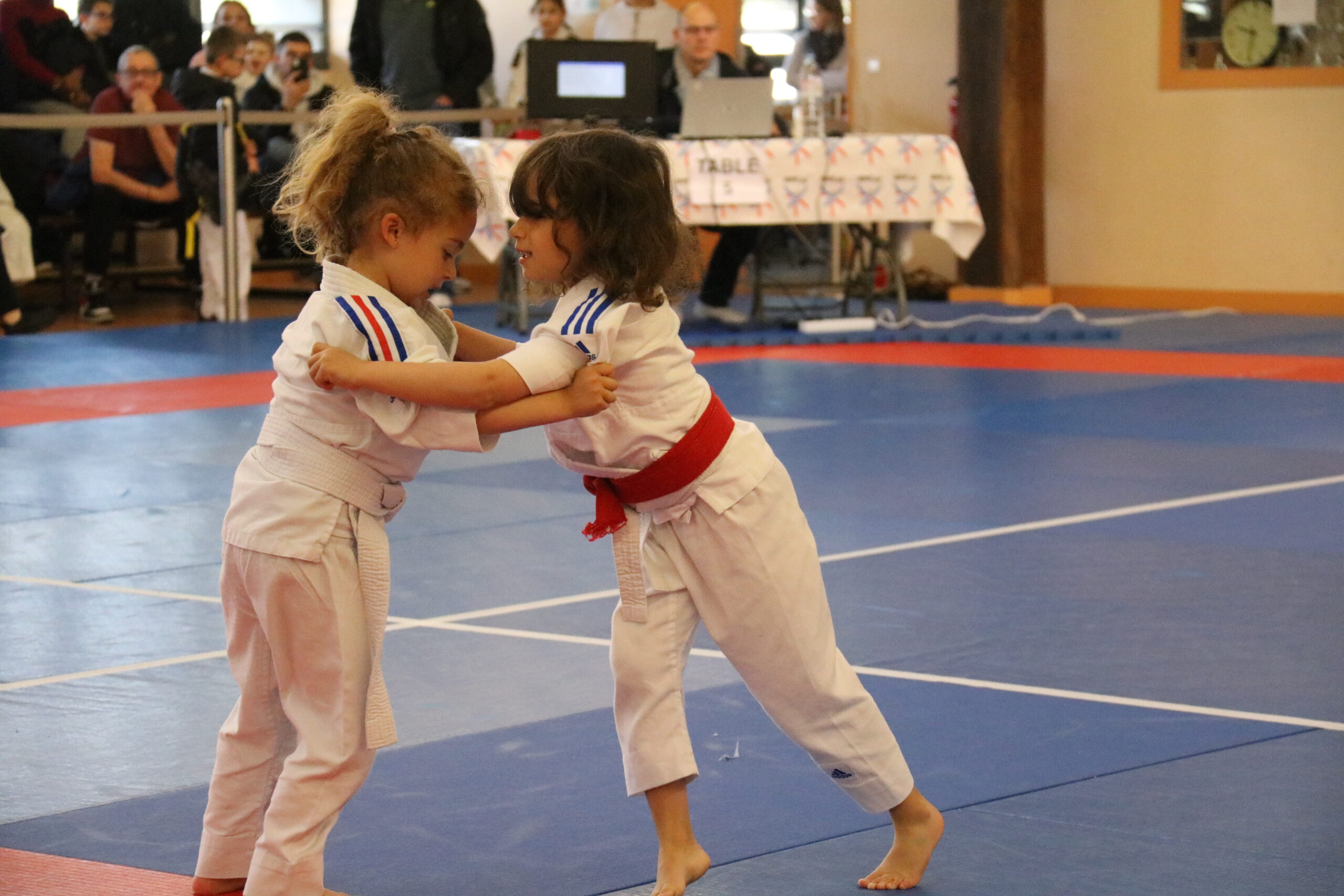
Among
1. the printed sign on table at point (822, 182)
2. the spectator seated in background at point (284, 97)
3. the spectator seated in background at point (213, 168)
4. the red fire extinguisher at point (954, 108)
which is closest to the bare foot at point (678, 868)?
the printed sign on table at point (822, 182)

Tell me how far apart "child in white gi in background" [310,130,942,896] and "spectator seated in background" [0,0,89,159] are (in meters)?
9.57

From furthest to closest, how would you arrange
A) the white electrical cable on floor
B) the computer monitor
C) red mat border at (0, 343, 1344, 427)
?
the white electrical cable on floor, the computer monitor, red mat border at (0, 343, 1344, 427)

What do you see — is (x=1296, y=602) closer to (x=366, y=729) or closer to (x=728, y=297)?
(x=366, y=729)

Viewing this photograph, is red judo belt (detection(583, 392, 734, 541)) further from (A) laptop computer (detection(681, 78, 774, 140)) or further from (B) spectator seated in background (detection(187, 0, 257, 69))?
(B) spectator seated in background (detection(187, 0, 257, 69))

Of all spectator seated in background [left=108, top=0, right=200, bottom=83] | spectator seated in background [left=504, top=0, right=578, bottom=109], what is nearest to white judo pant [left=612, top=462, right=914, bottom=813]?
spectator seated in background [left=504, top=0, right=578, bottom=109]

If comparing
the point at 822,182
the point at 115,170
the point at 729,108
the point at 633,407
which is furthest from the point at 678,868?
the point at 115,170

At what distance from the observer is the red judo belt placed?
2.40 m

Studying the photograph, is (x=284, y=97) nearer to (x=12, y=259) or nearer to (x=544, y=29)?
(x=544, y=29)

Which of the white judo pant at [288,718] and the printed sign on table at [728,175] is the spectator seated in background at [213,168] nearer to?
the printed sign on table at [728,175]

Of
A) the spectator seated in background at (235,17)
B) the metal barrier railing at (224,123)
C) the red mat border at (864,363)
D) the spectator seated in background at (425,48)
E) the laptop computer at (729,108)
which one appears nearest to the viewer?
the red mat border at (864,363)

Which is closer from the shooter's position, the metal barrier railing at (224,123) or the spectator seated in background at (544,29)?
the metal barrier railing at (224,123)

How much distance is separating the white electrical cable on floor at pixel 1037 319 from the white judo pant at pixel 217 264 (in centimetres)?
361

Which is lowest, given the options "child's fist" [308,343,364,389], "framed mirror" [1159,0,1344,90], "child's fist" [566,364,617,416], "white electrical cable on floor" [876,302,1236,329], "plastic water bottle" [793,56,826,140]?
"white electrical cable on floor" [876,302,1236,329]

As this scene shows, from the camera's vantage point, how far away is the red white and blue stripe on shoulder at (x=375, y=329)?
7.47 ft
